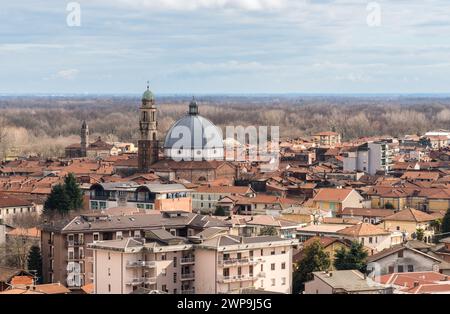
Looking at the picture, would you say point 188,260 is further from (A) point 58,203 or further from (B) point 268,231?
(A) point 58,203

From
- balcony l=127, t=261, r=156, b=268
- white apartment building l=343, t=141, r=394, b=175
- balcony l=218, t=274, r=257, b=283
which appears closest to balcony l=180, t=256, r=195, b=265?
balcony l=127, t=261, r=156, b=268

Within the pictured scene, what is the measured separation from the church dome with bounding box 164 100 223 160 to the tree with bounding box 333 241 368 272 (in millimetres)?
15884

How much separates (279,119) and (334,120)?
3684mm

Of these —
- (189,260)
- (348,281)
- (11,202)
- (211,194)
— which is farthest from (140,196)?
(348,281)

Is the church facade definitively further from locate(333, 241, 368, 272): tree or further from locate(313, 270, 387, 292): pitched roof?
locate(313, 270, 387, 292): pitched roof

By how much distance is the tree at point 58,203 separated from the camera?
19.1 metres

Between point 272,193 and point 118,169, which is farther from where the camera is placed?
point 118,169

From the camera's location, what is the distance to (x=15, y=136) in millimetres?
50719

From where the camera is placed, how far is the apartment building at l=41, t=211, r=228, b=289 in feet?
42.5

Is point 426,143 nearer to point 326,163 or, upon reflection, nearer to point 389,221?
point 326,163

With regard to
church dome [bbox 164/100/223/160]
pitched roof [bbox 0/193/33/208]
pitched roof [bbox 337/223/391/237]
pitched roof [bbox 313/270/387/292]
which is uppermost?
church dome [bbox 164/100/223/160]
